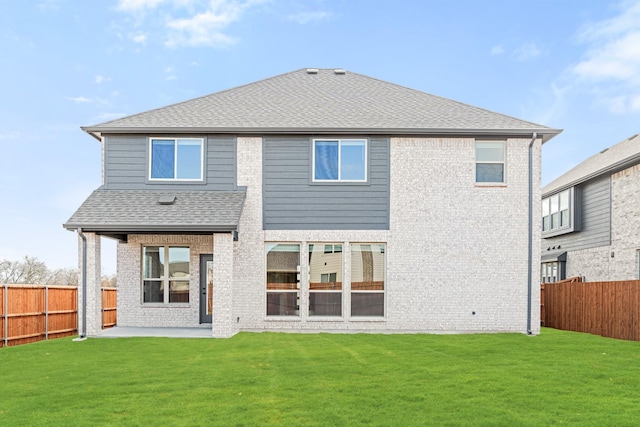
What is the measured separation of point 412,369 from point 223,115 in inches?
388

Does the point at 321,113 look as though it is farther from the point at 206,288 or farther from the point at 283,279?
the point at 206,288

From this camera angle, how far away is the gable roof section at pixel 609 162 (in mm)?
20031

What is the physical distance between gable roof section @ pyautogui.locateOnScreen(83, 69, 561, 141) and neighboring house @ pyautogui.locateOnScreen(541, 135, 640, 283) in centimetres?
642

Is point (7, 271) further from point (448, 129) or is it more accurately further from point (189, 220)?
point (448, 129)

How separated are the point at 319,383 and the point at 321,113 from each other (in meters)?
9.82

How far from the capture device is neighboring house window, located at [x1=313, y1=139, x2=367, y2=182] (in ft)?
51.6

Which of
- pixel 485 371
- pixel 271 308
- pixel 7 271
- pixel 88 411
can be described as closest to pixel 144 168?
pixel 271 308

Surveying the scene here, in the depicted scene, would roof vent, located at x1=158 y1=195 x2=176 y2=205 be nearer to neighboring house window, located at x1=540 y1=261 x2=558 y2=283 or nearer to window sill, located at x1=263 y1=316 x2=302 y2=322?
window sill, located at x1=263 y1=316 x2=302 y2=322

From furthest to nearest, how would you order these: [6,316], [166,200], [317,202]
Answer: [317,202] < [166,200] < [6,316]

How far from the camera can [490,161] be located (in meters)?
15.9

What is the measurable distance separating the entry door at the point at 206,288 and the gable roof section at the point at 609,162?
14.9m

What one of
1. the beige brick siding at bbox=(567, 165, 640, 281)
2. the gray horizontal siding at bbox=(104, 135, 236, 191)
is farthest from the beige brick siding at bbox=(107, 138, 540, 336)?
the beige brick siding at bbox=(567, 165, 640, 281)

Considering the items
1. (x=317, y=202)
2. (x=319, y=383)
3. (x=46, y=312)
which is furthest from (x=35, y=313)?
(x=319, y=383)

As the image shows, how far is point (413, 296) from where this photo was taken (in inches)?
614
